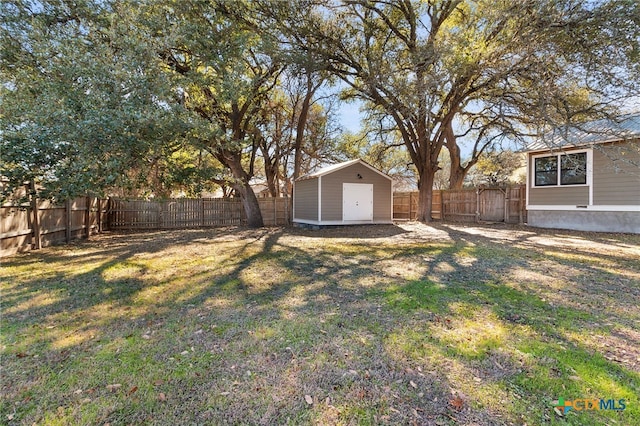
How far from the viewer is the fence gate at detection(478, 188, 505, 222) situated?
14055 mm

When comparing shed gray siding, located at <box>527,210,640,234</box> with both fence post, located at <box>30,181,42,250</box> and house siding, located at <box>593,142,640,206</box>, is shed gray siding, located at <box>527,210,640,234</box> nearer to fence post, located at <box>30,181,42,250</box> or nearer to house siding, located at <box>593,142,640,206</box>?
house siding, located at <box>593,142,640,206</box>

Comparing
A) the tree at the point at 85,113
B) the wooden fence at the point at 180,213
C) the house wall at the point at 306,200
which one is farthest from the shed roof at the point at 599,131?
the tree at the point at 85,113

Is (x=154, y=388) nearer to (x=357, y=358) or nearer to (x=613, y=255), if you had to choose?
(x=357, y=358)


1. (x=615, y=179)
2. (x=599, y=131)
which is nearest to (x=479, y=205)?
(x=615, y=179)

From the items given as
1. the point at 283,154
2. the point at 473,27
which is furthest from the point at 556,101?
the point at 283,154

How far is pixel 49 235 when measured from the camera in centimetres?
755

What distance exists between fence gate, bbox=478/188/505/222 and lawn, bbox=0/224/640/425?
908cm

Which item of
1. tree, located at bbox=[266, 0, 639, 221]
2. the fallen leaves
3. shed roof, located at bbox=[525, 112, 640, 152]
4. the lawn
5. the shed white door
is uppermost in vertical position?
tree, located at bbox=[266, 0, 639, 221]

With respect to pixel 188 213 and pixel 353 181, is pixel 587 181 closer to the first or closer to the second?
pixel 353 181

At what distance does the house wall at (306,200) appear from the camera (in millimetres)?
12758

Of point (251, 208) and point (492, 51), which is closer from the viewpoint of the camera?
point (492, 51)

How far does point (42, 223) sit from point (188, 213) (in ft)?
21.3

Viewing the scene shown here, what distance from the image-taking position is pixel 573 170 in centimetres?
1025

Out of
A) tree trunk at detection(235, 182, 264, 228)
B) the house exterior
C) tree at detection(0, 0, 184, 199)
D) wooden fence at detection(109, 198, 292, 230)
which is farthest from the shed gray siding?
tree at detection(0, 0, 184, 199)
